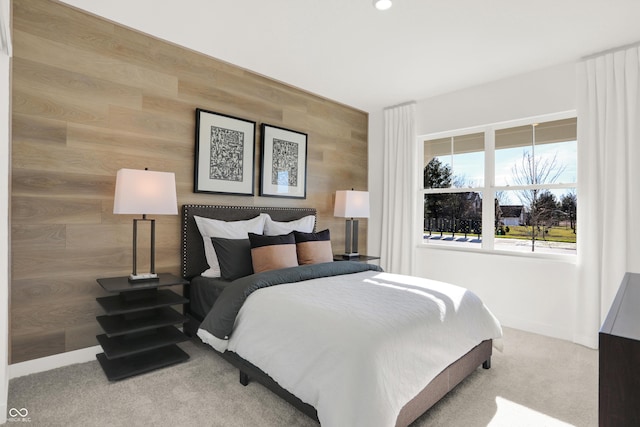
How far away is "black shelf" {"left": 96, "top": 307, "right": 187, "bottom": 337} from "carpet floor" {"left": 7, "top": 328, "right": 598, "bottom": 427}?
0.33 m

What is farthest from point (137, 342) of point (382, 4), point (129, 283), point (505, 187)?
point (505, 187)

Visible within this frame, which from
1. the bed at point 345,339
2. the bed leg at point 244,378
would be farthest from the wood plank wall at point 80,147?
the bed leg at point 244,378

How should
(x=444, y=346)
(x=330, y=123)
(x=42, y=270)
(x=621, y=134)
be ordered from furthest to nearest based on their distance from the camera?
(x=330, y=123) < (x=621, y=134) < (x=42, y=270) < (x=444, y=346)

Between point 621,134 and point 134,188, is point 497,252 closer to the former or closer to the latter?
point 621,134

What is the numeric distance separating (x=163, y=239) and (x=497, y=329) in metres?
2.80

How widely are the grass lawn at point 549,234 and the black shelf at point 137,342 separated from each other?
3479 millimetres

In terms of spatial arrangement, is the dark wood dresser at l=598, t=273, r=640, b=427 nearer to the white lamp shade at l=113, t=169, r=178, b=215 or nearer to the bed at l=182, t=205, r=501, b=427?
the bed at l=182, t=205, r=501, b=427

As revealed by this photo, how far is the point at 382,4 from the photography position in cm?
241

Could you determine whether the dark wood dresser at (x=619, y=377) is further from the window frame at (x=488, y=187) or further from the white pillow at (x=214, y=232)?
the window frame at (x=488, y=187)

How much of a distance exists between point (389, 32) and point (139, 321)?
295cm

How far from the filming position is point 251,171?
11.8 feet

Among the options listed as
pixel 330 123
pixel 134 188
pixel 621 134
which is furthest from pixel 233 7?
pixel 621 134

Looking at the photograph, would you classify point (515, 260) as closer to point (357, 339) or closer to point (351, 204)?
point (351, 204)

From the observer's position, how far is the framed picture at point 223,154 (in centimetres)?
322
